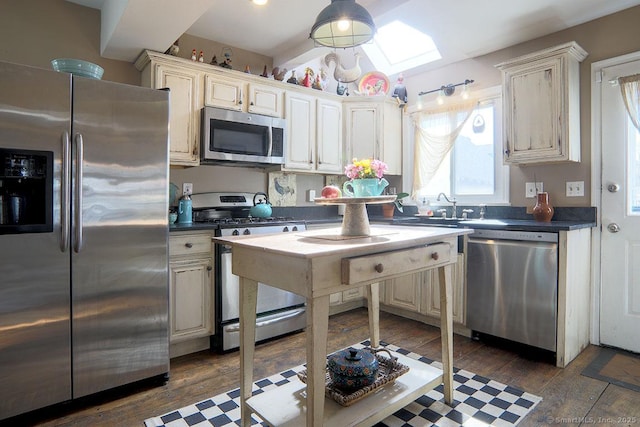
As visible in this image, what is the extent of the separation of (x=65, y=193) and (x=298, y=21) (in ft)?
7.13

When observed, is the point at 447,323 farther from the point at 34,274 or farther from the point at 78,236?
the point at 34,274

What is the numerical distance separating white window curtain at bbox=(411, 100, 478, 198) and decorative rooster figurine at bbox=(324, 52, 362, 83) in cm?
85

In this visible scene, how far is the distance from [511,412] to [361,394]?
85cm

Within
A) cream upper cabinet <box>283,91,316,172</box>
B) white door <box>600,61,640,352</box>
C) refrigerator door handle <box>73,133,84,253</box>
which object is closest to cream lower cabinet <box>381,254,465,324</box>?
white door <box>600,61,640,352</box>

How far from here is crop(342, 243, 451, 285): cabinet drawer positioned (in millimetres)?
1387

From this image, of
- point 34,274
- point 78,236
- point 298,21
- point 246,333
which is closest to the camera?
point 246,333

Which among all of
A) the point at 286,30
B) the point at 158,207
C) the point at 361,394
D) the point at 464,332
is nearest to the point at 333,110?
the point at 286,30

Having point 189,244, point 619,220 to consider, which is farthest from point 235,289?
point 619,220

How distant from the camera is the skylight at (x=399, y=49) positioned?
12.3ft

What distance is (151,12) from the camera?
2.19 m

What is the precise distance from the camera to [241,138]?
3053 mm

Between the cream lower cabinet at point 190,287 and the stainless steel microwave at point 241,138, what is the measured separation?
721mm

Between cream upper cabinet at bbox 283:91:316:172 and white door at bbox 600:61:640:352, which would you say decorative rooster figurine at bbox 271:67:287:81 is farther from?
white door at bbox 600:61:640:352

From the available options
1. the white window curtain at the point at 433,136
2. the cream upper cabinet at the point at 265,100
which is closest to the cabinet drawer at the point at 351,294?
the white window curtain at the point at 433,136
